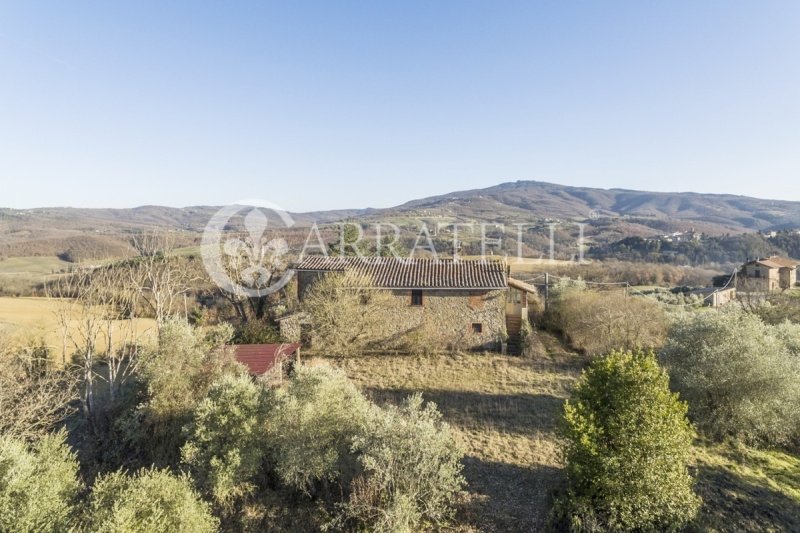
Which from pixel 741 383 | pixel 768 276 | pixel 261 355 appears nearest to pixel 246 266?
pixel 261 355

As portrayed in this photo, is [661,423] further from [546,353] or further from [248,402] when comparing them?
[546,353]

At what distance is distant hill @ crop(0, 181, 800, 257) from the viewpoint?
83494 mm

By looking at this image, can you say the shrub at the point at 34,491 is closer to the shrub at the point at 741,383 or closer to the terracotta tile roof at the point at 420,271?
the terracotta tile roof at the point at 420,271

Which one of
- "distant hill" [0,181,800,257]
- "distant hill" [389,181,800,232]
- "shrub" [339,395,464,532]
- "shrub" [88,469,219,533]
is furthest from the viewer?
"distant hill" [389,181,800,232]

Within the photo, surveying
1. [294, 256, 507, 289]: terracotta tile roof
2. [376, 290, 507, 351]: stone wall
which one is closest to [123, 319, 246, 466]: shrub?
[376, 290, 507, 351]: stone wall

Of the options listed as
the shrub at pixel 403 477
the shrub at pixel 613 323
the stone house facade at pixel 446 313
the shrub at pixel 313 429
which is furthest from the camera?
the stone house facade at pixel 446 313

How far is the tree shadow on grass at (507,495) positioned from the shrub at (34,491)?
315 inches

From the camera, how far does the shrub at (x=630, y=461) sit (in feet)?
27.5

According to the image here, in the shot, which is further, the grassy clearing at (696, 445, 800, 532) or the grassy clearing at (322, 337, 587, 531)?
the grassy clearing at (322, 337, 587, 531)

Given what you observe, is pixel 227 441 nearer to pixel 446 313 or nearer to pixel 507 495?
pixel 507 495

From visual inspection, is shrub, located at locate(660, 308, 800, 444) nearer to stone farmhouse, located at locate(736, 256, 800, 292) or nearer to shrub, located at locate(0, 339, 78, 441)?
shrub, located at locate(0, 339, 78, 441)

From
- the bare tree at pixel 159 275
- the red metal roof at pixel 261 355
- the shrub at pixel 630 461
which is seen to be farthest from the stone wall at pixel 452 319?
the shrub at pixel 630 461

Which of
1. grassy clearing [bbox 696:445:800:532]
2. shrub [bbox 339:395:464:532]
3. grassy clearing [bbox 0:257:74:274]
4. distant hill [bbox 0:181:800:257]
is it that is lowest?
grassy clearing [bbox 696:445:800:532]

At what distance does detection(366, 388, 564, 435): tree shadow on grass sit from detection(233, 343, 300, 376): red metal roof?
3.78m
